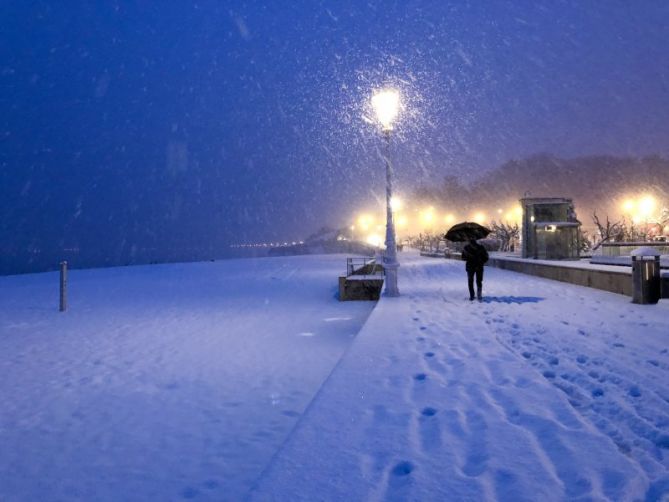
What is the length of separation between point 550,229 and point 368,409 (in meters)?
21.4

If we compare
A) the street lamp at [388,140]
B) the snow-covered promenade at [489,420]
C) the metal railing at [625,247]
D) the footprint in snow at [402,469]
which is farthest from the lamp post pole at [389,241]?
the metal railing at [625,247]

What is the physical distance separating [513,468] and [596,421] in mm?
1492

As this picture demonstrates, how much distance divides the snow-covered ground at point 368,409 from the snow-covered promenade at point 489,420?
0.06ft

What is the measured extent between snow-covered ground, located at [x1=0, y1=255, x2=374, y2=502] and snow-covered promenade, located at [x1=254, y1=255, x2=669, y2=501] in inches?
53.5

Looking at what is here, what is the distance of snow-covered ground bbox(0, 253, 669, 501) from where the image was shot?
3.43 meters

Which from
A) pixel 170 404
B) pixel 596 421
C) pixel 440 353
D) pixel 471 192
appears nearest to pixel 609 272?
pixel 440 353

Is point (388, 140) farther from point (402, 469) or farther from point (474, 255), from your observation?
point (402, 469)

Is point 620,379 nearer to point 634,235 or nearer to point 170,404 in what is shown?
point 170,404

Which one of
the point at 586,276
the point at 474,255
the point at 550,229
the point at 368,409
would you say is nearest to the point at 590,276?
the point at 586,276

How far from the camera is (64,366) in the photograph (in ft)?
33.8

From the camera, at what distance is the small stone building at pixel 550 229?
75.8 ft

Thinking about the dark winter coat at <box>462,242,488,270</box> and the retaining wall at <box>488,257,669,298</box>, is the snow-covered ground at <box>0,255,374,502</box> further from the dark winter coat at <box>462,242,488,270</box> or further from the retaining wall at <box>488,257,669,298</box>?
the retaining wall at <box>488,257,669,298</box>

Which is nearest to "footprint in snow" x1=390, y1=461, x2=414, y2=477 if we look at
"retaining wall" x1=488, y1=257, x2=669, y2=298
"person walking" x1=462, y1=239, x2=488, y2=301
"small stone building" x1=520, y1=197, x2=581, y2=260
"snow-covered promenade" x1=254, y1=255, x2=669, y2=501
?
"snow-covered promenade" x1=254, y1=255, x2=669, y2=501

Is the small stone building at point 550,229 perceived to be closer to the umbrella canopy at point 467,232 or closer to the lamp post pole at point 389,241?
the umbrella canopy at point 467,232
